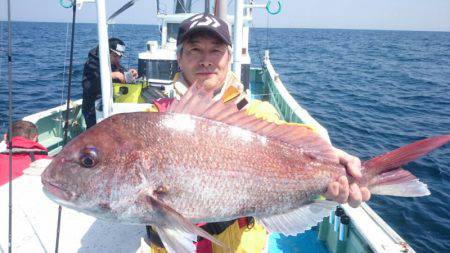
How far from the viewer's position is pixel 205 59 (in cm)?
246

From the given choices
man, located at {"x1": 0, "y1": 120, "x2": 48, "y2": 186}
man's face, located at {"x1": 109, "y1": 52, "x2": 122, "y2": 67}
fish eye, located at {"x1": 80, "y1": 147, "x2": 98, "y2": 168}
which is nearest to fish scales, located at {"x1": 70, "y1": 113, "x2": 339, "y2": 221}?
fish eye, located at {"x1": 80, "y1": 147, "x2": 98, "y2": 168}

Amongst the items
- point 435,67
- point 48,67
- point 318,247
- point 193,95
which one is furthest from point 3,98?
point 435,67

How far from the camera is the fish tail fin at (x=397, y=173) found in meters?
1.94

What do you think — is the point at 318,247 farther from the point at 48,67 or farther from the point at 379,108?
the point at 48,67

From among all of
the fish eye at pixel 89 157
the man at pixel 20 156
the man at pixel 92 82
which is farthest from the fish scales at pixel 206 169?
the man at pixel 92 82

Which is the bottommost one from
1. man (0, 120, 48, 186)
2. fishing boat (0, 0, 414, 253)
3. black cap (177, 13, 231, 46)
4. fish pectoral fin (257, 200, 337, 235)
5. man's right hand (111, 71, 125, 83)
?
fishing boat (0, 0, 414, 253)

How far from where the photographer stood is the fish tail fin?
6.38ft

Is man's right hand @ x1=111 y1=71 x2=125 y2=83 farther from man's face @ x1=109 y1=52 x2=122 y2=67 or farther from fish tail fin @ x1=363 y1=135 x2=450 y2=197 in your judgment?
fish tail fin @ x1=363 y1=135 x2=450 y2=197

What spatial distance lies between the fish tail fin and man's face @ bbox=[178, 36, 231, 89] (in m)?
1.16

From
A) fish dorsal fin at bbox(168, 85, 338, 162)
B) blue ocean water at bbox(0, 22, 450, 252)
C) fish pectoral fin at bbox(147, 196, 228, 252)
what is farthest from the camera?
blue ocean water at bbox(0, 22, 450, 252)

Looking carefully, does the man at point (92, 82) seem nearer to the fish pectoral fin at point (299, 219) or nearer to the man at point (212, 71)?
the man at point (212, 71)

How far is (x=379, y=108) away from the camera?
53.1 ft

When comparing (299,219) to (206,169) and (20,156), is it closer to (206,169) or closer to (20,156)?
(206,169)

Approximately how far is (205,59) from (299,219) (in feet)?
4.03
